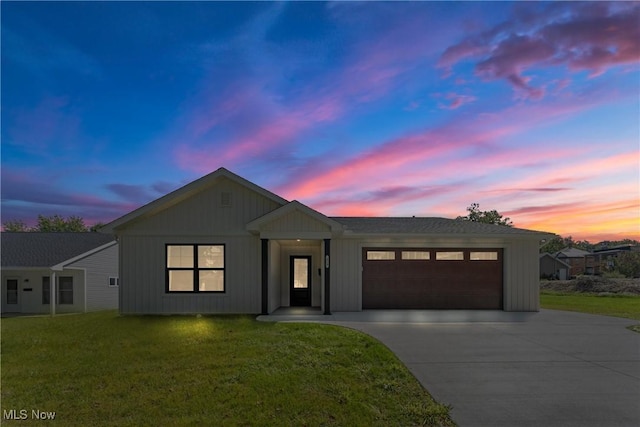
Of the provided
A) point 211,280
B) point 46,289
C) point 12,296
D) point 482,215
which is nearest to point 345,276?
point 211,280

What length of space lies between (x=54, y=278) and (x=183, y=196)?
44.9 ft

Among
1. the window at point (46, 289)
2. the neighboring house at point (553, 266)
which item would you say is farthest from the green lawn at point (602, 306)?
the neighboring house at point (553, 266)

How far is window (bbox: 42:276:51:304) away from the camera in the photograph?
2192 cm

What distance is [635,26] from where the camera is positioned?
34.9 feet

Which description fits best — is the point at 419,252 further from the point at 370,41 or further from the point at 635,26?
the point at 635,26

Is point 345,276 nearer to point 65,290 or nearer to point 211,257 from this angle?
point 211,257

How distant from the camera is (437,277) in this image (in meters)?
14.1

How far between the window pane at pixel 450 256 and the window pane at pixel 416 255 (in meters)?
0.39

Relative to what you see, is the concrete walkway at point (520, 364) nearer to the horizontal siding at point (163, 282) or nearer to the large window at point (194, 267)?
the horizontal siding at point (163, 282)

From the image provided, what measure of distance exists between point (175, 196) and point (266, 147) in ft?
17.6

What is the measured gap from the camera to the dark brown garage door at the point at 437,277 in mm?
13992

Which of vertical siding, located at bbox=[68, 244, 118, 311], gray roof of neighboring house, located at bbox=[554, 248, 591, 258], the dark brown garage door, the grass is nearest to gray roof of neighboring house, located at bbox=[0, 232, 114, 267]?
vertical siding, located at bbox=[68, 244, 118, 311]

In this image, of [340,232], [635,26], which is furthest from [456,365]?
[635,26]

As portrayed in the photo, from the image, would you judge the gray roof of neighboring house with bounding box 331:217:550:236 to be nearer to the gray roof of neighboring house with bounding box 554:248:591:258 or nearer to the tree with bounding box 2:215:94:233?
the tree with bounding box 2:215:94:233
